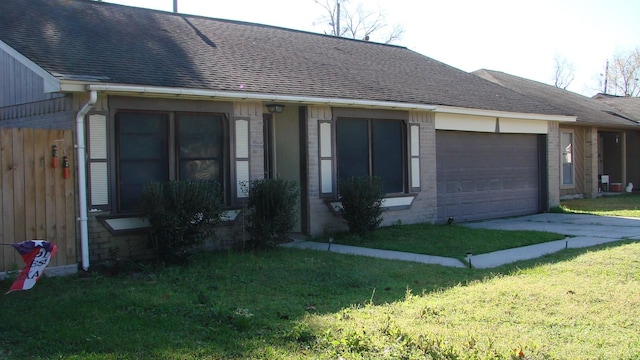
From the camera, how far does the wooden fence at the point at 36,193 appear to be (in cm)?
774

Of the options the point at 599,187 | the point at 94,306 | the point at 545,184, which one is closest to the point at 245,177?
the point at 94,306

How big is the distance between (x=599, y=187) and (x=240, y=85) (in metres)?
19.5

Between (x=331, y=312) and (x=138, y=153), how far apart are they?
4764mm

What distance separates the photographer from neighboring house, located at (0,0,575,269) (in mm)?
9164

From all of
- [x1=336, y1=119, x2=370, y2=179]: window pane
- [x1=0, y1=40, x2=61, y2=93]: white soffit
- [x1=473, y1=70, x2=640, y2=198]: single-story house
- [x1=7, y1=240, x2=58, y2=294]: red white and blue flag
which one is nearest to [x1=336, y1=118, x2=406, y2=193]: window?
[x1=336, y1=119, x2=370, y2=179]: window pane

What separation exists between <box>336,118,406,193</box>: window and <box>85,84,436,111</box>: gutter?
1.83ft

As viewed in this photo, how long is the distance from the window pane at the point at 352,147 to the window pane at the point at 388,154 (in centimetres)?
25

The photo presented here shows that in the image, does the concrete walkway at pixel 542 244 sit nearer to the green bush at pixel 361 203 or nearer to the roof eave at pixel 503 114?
the green bush at pixel 361 203

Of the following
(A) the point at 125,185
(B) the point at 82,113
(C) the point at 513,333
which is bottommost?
(C) the point at 513,333

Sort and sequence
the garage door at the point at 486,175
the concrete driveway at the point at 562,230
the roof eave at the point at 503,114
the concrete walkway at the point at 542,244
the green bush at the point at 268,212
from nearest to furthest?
the concrete walkway at the point at 542,244
the concrete driveway at the point at 562,230
the green bush at the point at 268,212
the roof eave at the point at 503,114
the garage door at the point at 486,175

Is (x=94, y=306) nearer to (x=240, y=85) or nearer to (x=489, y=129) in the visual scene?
(x=240, y=85)

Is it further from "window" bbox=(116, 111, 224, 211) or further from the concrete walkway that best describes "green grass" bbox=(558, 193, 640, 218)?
"window" bbox=(116, 111, 224, 211)

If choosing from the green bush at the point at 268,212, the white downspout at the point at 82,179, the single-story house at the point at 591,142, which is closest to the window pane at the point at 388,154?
the green bush at the point at 268,212

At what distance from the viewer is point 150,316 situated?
19.8ft
